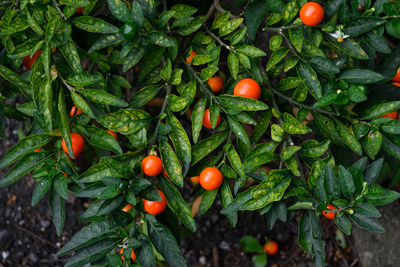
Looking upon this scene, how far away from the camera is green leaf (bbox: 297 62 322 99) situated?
1403 millimetres

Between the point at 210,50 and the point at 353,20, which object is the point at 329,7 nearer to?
the point at 353,20

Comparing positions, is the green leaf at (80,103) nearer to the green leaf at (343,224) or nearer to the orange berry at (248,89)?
the orange berry at (248,89)

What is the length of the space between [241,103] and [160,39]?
414 mm

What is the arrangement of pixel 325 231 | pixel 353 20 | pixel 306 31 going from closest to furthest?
pixel 353 20 → pixel 306 31 → pixel 325 231

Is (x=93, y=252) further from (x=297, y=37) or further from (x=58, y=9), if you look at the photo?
(x=297, y=37)

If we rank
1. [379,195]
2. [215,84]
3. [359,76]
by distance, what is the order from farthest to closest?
[215,84] → [359,76] → [379,195]

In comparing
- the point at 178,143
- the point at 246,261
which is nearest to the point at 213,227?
the point at 246,261

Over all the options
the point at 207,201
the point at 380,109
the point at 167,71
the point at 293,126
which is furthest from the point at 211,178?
the point at 380,109

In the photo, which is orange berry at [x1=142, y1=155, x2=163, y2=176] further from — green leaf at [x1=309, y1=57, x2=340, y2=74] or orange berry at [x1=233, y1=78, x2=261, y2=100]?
green leaf at [x1=309, y1=57, x2=340, y2=74]

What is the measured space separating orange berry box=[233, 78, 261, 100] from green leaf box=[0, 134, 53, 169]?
80 cm

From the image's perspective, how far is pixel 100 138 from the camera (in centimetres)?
149

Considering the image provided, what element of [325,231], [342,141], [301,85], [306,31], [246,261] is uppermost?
[306,31]

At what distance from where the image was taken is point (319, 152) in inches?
56.1

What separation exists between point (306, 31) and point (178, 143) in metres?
0.68
